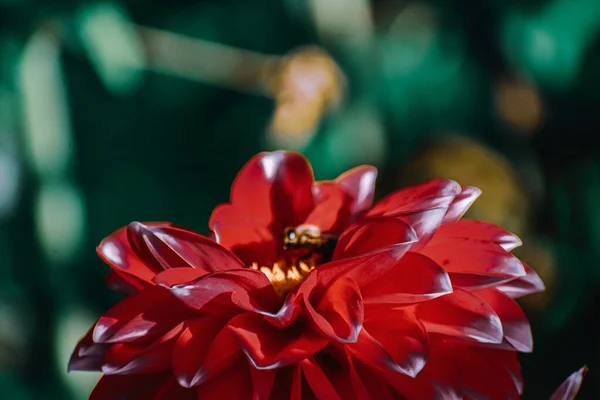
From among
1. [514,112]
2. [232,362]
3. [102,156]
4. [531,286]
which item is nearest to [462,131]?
[514,112]

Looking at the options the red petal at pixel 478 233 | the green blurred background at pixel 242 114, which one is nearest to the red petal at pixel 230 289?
the red petal at pixel 478 233

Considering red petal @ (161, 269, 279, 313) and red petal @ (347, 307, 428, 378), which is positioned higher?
red petal @ (161, 269, 279, 313)

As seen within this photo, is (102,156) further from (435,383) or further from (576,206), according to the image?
(435,383)

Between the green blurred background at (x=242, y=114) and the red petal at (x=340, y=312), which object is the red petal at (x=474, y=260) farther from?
the green blurred background at (x=242, y=114)

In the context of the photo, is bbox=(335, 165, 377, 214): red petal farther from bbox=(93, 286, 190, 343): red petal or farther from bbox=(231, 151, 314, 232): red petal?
bbox=(93, 286, 190, 343): red petal

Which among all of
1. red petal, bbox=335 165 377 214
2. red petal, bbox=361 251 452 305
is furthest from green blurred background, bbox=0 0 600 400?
red petal, bbox=361 251 452 305

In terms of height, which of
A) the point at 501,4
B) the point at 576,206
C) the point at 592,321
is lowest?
the point at 592,321
